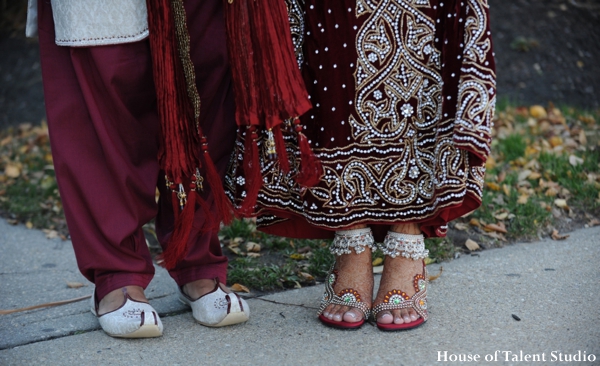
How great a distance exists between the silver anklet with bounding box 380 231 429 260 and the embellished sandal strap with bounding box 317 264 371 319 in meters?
0.17

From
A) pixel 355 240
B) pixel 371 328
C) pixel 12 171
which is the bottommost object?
pixel 12 171

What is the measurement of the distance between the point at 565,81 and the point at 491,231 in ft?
9.28

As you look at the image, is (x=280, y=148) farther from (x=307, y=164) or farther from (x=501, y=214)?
(x=501, y=214)

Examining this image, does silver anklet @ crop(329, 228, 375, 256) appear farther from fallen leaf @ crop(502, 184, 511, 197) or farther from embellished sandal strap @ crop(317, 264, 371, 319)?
fallen leaf @ crop(502, 184, 511, 197)

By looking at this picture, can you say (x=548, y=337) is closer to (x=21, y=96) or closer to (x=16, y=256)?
(x=16, y=256)

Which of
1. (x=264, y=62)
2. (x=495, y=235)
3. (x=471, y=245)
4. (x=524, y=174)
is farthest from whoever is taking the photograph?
(x=524, y=174)

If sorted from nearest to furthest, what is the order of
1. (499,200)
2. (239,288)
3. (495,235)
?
1. (239,288)
2. (495,235)
3. (499,200)

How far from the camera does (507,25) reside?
5.64 metres

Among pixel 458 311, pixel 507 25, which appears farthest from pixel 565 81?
pixel 458 311

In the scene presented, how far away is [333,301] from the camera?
1.92 meters

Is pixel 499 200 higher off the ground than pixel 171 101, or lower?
lower

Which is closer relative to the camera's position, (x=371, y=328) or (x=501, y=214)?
(x=371, y=328)

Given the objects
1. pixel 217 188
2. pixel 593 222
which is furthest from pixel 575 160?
pixel 217 188

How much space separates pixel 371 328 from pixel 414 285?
0.59 feet
